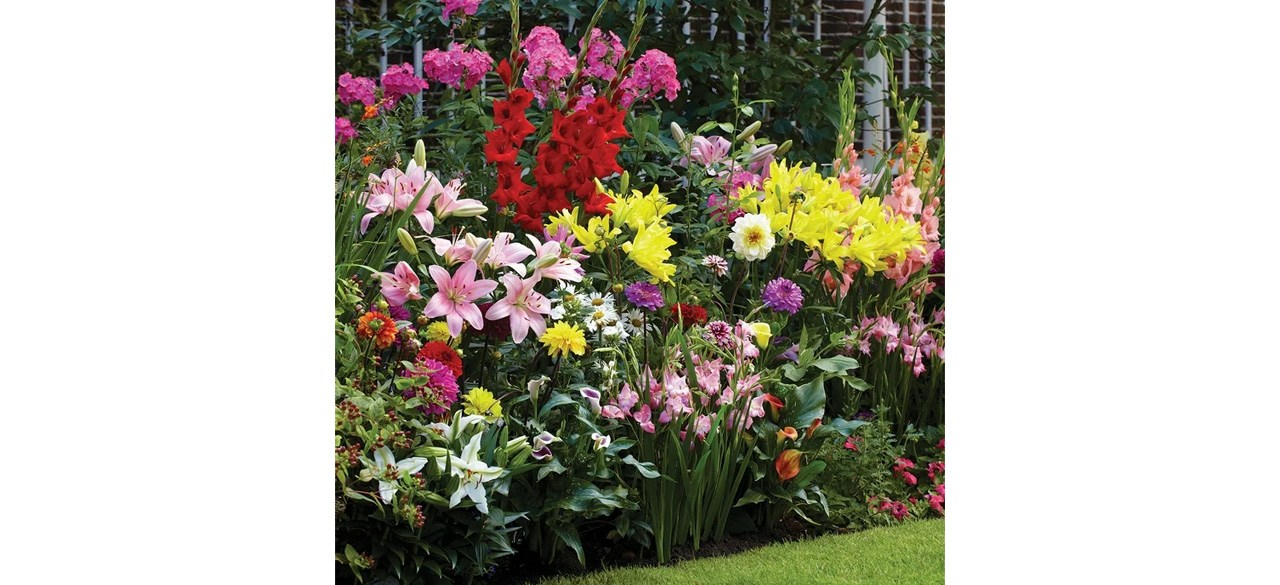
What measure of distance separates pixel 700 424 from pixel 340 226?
2.64 ft

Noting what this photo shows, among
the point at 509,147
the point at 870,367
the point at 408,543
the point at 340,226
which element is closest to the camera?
the point at 408,543

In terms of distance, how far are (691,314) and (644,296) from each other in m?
0.14

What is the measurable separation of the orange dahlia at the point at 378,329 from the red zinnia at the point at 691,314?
2.22 ft

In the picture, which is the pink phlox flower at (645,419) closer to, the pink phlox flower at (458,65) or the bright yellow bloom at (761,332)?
the bright yellow bloom at (761,332)

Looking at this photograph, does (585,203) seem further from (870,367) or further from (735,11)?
(735,11)

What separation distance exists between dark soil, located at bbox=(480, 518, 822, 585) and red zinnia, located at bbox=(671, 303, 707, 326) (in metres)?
0.45

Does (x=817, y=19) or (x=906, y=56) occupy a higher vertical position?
(x=817, y=19)

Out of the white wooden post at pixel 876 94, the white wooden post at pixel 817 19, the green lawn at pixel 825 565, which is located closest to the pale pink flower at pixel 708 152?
the green lawn at pixel 825 565

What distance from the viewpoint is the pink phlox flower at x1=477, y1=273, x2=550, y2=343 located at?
1972mm

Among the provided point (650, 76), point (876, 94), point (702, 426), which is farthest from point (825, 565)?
point (876, 94)

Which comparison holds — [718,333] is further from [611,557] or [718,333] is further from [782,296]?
[611,557]

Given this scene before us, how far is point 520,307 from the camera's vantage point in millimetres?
1992
